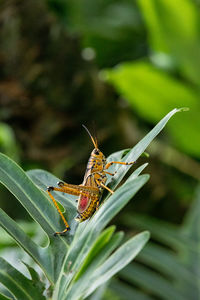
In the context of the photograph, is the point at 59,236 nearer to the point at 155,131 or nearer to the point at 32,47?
the point at 155,131

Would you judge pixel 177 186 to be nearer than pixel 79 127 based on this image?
No

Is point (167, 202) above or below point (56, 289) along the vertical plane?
below

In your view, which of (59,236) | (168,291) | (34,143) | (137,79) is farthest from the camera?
(34,143)

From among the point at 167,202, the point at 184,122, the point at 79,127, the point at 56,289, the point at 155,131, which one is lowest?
the point at 167,202

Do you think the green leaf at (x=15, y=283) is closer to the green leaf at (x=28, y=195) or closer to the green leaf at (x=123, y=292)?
the green leaf at (x=28, y=195)

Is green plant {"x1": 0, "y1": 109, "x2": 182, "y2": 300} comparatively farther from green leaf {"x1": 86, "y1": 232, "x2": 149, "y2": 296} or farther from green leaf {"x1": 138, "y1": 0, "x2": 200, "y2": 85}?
green leaf {"x1": 138, "y1": 0, "x2": 200, "y2": 85}

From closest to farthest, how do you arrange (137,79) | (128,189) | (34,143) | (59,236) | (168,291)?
1. (128,189)
2. (59,236)
3. (168,291)
4. (137,79)
5. (34,143)

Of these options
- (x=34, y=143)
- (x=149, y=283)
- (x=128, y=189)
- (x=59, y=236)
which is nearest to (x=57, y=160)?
(x=34, y=143)
